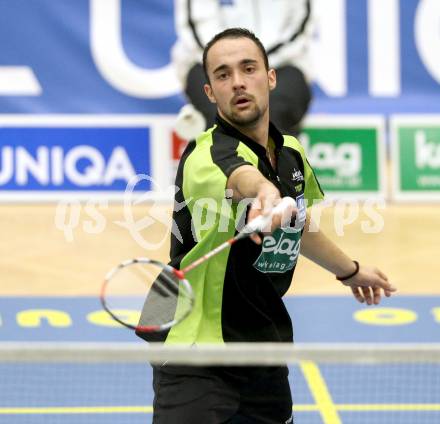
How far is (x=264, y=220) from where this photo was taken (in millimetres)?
3699

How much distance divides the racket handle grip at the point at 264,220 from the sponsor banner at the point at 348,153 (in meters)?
7.97

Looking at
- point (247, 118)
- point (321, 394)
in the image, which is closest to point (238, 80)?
point (247, 118)

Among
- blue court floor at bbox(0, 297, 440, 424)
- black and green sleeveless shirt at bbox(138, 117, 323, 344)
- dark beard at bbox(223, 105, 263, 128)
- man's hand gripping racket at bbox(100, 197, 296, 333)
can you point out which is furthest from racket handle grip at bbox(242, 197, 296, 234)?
blue court floor at bbox(0, 297, 440, 424)

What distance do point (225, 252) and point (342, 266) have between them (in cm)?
76

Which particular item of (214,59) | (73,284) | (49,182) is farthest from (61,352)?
(49,182)

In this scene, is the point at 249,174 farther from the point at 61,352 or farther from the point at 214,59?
the point at 61,352

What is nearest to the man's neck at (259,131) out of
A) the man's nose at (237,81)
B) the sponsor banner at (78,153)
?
the man's nose at (237,81)

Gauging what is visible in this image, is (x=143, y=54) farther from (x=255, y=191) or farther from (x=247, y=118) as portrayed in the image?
(x=255, y=191)

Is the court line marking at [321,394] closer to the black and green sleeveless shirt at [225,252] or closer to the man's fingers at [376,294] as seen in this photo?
the man's fingers at [376,294]

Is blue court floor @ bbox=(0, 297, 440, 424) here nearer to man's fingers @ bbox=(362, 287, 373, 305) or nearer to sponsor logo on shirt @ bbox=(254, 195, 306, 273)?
man's fingers @ bbox=(362, 287, 373, 305)

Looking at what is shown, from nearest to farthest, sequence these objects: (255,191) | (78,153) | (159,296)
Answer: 1. (255,191)
2. (159,296)
3. (78,153)

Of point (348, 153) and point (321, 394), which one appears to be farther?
point (348, 153)

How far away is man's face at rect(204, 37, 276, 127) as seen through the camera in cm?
412

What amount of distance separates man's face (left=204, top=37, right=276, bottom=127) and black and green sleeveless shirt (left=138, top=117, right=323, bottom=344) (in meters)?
0.07
